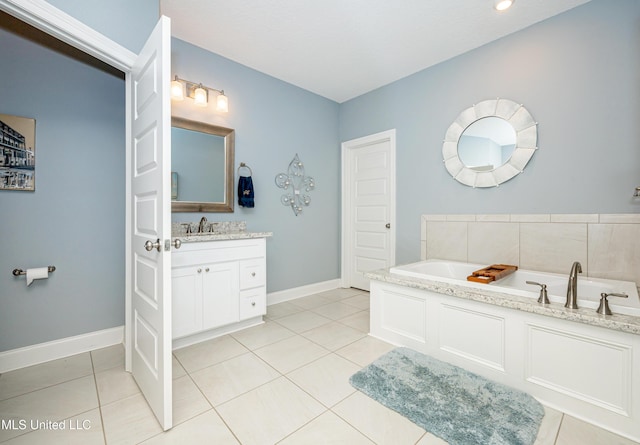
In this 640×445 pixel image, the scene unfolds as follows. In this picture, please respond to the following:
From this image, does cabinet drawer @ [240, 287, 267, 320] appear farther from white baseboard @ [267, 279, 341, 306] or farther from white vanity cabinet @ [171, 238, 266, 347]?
white baseboard @ [267, 279, 341, 306]

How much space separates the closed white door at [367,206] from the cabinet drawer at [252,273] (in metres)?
1.69

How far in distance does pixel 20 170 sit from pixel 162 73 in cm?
150

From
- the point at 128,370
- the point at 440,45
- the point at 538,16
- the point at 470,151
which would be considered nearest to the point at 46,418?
the point at 128,370

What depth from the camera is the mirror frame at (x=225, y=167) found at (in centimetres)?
260

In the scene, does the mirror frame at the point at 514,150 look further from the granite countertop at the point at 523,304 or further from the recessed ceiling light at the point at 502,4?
the granite countertop at the point at 523,304

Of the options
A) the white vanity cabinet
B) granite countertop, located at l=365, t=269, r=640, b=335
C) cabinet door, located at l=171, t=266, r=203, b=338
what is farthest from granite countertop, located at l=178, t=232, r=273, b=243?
granite countertop, located at l=365, t=269, r=640, b=335

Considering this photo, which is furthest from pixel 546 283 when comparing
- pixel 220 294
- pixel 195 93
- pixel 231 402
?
pixel 195 93

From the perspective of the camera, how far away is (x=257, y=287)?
8.55 ft

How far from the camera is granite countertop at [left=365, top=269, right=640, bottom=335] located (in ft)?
4.46

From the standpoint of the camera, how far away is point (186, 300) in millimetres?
2156

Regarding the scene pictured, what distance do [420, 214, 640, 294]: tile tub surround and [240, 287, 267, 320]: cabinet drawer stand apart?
6.22 ft

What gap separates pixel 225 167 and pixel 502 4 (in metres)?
2.78

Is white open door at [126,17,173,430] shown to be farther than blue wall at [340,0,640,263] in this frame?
No

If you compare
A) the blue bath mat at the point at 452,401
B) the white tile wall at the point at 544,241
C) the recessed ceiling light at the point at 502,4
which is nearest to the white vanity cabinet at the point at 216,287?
the blue bath mat at the point at 452,401
